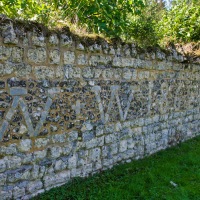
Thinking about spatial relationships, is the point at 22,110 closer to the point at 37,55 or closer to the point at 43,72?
the point at 43,72

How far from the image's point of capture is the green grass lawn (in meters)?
3.36

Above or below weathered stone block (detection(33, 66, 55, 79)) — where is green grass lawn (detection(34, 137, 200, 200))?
below

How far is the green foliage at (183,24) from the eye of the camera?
852cm

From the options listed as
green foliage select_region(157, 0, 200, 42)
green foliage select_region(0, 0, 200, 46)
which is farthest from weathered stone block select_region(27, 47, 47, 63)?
green foliage select_region(157, 0, 200, 42)

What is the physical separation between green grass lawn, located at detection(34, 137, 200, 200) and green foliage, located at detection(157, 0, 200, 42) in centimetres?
522

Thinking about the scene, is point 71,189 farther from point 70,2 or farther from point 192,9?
point 192,9

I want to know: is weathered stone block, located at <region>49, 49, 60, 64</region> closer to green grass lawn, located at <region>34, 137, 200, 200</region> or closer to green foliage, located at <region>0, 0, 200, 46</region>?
green foliage, located at <region>0, 0, 200, 46</region>

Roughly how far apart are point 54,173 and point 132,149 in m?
1.78

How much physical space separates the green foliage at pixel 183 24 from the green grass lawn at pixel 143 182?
5.22m

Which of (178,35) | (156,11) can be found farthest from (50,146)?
(156,11)

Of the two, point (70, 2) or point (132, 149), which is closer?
point (132, 149)

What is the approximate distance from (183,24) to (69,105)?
23.1ft

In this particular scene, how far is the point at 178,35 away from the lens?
8711mm

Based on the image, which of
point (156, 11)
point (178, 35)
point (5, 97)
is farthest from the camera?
point (156, 11)
